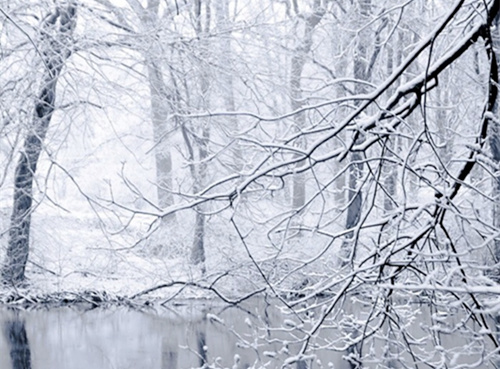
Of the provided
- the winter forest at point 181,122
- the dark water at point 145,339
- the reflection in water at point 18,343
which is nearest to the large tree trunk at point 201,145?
the winter forest at point 181,122

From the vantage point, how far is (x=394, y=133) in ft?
8.07

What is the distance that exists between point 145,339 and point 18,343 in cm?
153

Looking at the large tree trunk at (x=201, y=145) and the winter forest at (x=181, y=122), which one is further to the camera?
the large tree trunk at (x=201, y=145)

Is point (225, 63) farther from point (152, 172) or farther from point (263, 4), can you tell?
point (152, 172)

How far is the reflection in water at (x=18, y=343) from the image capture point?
7973mm

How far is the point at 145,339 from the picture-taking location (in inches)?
354

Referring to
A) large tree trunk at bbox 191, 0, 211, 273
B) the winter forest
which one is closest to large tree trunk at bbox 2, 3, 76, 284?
the winter forest

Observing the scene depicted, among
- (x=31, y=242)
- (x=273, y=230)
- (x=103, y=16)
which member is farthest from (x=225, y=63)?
(x=273, y=230)

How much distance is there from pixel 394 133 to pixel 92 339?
7301mm

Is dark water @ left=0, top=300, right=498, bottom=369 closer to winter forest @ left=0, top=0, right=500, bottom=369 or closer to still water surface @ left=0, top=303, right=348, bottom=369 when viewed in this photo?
still water surface @ left=0, top=303, right=348, bottom=369

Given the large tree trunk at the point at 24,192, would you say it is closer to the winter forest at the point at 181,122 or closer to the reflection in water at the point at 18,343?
the winter forest at the point at 181,122

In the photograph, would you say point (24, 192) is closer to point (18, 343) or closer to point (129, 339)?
point (18, 343)

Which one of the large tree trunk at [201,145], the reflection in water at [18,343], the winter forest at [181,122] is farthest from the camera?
the large tree trunk at [201,145]

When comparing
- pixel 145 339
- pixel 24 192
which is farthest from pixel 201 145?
pixel 145 339
